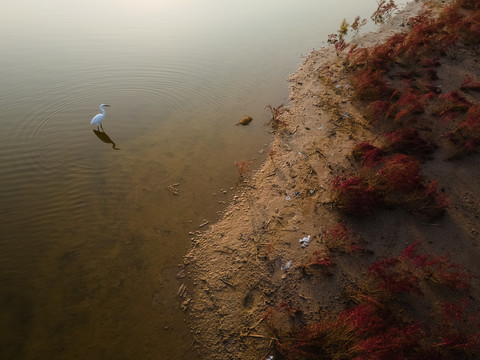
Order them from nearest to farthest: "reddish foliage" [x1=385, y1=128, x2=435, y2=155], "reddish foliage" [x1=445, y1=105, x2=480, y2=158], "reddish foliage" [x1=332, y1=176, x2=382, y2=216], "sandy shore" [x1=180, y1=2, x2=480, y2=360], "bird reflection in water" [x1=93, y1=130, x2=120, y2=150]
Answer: "sandy shore" [x1=180, y1=2, x2=480, y2=360] < "reddish foliage" [x1=332, y1=176, x2=382, y2=216] < "reddish foliage" [x1=445, y1=105, x2=480, y2=158] < "reddish foliage" [x1=385, y1=128, x2=435, y2=155] < "bird reflection in water" [x1=93, y1=130, x2=120, y2=150]

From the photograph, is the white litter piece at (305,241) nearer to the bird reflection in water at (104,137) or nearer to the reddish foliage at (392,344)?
the reddish foliage at (392,344)

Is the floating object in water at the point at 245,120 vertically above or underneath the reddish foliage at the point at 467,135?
above

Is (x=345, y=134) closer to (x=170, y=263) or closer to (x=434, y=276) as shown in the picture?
(x=434, y=276)

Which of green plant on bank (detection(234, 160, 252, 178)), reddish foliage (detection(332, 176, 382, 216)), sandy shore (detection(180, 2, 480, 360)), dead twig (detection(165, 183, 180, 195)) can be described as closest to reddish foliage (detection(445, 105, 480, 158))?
sandy shore (detection(180, 2, 480, 360))

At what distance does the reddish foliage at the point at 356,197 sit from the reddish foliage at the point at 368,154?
709 millimetres

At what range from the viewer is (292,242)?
16.2 ft

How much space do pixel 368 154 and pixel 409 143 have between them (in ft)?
4.09

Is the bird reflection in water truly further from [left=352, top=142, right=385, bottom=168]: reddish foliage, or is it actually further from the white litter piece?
[left=352, top=142, right=385, bottom=168]: reddish foliage

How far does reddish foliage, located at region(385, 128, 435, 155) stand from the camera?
20.0 feet

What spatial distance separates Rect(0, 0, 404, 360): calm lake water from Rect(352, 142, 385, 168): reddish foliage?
2571 millimetres

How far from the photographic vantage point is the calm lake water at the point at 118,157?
171 inches

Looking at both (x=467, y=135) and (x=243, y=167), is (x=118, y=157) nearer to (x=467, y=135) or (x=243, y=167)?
(x=243, y=167)

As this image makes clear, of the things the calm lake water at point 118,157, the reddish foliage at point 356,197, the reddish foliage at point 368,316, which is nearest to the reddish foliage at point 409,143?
the reddish foliage at point 356,197

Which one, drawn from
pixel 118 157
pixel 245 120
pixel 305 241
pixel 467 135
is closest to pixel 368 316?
pixel 305 241
